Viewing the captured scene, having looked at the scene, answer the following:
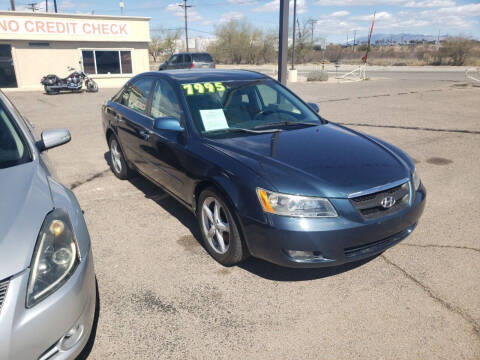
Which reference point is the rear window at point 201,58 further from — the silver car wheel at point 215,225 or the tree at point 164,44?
the tree at point 164,44

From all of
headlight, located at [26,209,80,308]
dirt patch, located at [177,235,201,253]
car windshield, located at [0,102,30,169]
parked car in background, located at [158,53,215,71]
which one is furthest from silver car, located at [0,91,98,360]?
parked car in background, located at [158,53,215,71]

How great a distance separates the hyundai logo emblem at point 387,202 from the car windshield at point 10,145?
8.56 feet

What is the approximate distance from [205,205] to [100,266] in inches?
42.6

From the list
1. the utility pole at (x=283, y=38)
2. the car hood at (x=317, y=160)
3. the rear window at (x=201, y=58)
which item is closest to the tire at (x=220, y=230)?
the car hood at (x=317, y=160)

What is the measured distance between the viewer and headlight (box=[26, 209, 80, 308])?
180 centimetres

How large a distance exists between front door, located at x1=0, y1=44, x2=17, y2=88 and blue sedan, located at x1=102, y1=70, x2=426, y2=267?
61.8 feet

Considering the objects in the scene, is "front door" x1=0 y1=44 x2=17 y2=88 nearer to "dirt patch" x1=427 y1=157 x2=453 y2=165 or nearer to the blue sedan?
the blue sedan

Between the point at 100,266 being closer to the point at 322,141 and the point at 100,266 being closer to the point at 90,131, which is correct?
the point at 322,141

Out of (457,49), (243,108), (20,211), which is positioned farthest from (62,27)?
(457,49)

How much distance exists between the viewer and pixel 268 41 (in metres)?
59.7

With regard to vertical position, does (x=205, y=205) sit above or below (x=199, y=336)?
above

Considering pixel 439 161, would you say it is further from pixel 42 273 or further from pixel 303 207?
pixel 42 273

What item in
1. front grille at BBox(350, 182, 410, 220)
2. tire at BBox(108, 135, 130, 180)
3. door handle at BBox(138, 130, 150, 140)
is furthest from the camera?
tire at BBox(108, 135, 130, 180)

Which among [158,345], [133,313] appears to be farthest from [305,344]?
[133,313]
